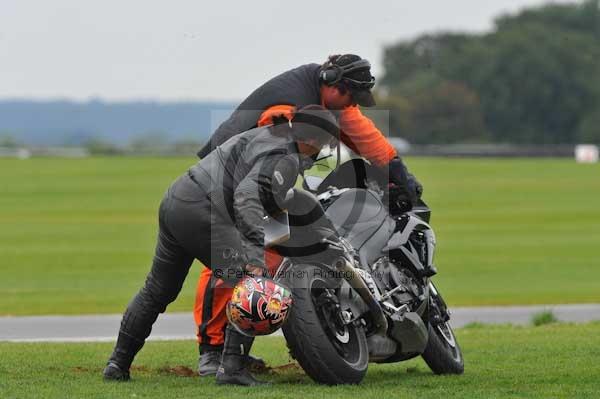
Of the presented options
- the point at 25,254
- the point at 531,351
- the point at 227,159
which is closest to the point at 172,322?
the point at 531,351

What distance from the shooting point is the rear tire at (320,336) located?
24.9 feet

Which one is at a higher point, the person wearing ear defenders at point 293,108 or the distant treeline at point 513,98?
the person wearing ear defenders at point 293,108

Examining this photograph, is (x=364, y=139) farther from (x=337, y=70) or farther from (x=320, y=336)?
(x=320, y=336)

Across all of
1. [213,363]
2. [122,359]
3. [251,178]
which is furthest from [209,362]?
[251,178]

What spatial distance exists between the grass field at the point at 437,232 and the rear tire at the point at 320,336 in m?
7.71

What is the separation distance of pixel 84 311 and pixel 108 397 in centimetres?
811

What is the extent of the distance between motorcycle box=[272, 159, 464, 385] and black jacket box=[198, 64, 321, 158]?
21.2 inches

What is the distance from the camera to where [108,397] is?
23.9 feet

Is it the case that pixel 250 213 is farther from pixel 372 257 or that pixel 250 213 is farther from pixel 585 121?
pixel 585 121

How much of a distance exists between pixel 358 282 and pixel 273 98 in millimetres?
1627

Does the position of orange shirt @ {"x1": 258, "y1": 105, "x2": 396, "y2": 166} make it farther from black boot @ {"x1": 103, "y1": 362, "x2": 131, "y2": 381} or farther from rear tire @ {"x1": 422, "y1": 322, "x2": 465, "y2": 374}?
black boot @ {"x1": 103, "y1": 362, "x2": 131, "y2": 381}

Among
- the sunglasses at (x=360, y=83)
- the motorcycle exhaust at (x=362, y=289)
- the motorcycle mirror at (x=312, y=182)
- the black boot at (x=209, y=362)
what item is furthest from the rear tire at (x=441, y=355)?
the sunglasses at (x=360, y=83)

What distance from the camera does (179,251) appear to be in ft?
26.7

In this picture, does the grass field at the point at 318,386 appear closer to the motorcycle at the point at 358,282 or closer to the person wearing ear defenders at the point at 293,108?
the motorcycle at the point at 358,282
